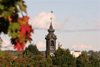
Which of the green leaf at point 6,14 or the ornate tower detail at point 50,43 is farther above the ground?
the ornate tower detail at point 50,43

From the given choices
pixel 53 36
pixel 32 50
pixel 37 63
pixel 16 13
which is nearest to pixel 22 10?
pixel 16 13

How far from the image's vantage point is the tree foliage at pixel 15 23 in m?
7.04

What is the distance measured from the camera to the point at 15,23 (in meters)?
7.21

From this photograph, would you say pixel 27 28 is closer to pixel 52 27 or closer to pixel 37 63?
pixel 37 63

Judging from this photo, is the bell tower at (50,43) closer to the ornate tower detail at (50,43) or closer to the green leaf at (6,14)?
the ornate tower detail at (50,43)

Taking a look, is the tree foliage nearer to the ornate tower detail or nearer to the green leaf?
the green leaf

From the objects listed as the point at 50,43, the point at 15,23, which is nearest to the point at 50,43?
the point at 50,43

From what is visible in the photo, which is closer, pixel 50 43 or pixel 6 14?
pixel 6 14

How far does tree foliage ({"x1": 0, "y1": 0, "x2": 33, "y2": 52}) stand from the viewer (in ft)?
23.1

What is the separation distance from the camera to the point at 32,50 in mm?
187000

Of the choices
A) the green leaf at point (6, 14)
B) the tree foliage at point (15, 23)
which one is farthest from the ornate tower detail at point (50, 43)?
the green leaf at point (6, 14)

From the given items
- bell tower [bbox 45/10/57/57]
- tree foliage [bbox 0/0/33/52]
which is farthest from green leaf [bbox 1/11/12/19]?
bell tower [bbox 45/10/57/57]

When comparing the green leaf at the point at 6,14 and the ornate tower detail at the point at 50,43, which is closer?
the green leaf at the point at 6,14

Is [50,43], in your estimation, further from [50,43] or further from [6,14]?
[6,14]
